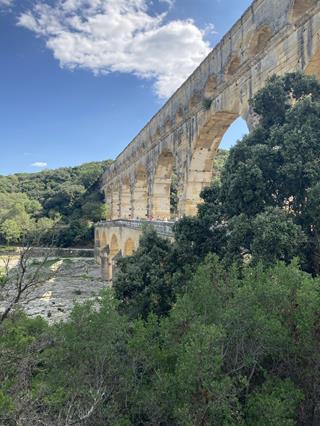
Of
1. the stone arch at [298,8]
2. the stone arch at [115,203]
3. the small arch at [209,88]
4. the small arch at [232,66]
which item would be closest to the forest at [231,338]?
the stone arch at [298,8]

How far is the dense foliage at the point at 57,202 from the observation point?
38.8 meters

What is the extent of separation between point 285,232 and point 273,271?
82cm

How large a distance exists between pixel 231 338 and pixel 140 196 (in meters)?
20.7

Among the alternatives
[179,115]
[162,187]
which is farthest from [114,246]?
[179,115]

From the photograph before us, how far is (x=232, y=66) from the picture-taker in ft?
41.7

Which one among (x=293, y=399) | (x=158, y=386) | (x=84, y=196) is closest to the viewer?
(x=293, y=399)

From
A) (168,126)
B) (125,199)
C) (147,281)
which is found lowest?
(147,281)

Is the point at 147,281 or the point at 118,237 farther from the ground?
the point at 147,281

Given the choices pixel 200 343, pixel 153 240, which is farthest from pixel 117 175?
pixel 200 343

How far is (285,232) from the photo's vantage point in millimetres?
5285

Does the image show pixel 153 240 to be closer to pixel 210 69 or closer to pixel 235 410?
pixel 235 410

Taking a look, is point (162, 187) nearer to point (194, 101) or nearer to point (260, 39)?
point (194, 101)

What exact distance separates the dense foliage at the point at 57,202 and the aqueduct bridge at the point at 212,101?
307 inches

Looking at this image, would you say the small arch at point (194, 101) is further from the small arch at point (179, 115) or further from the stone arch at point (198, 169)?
the stone arch at point (198, 169)
